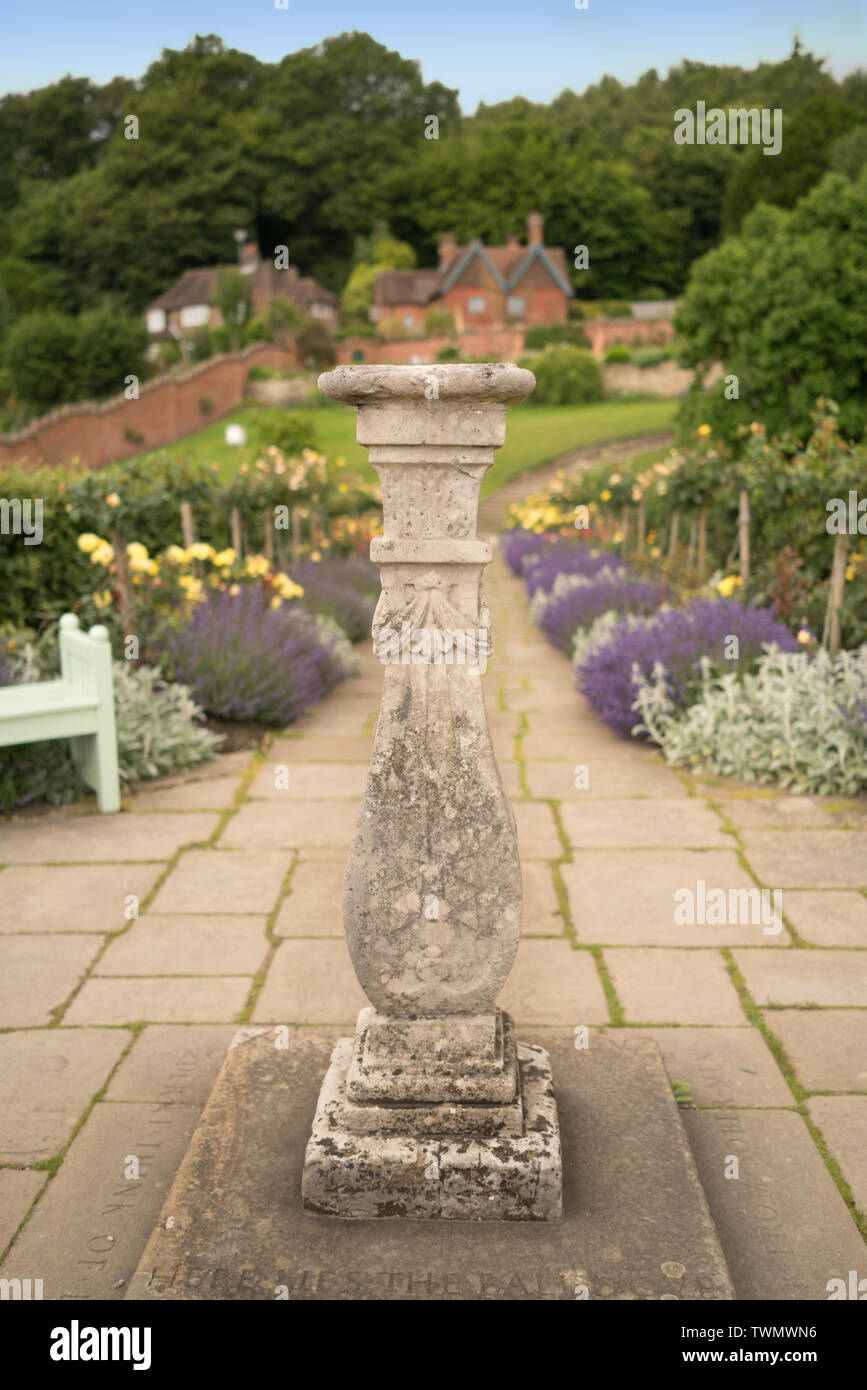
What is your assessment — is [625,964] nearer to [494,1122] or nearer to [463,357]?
[494,1122]

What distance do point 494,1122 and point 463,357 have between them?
45752 mm

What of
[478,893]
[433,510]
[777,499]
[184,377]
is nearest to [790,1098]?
[478,893]

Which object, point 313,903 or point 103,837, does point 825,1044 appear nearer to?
point 313,903

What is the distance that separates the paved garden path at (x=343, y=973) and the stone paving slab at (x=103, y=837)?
2cm

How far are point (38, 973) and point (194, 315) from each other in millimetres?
57886

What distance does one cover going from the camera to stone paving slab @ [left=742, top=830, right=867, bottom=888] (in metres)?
4.08

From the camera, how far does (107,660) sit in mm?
4738

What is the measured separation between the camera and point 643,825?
472 cm

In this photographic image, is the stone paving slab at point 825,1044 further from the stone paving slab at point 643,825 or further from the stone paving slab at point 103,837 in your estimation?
the stone paving slab at point 103,837

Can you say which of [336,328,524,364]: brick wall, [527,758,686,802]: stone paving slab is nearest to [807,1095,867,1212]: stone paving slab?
[527,758,686,802]: stone paving slab

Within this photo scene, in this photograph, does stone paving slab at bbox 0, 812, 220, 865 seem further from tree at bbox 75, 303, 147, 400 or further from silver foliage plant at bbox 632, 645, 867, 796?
tree at bbox 75, 303, 147, 400

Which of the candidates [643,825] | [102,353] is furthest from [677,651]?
[102,353]

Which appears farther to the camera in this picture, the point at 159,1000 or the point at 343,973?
the point at 343,973

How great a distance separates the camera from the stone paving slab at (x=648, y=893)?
369 cm
